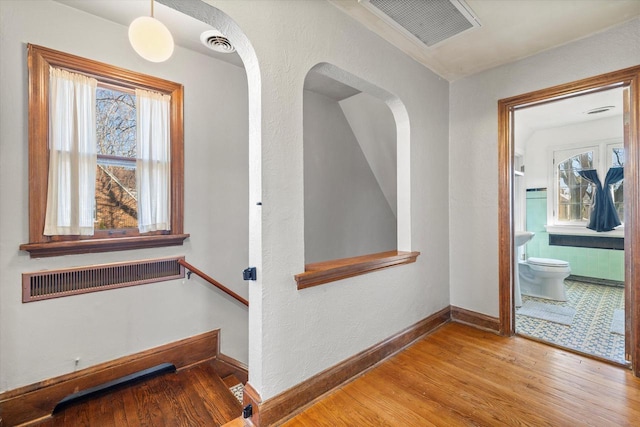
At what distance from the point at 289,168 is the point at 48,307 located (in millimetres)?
1859

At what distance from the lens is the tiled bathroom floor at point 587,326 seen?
2.35m

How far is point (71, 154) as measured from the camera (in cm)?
192

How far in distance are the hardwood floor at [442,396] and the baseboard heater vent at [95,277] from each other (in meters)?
0.76

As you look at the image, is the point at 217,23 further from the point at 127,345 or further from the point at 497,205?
the point at 497,205

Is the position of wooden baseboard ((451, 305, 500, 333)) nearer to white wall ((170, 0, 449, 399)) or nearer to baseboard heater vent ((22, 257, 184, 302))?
white wall ((170, 0, 449, 399))

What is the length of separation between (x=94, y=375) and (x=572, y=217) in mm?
6084

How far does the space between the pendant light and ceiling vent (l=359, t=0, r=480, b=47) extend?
1171 mm

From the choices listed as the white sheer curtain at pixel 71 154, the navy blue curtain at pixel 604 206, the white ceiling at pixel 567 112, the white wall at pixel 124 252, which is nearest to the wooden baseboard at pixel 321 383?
the white wall at pixel 124 252

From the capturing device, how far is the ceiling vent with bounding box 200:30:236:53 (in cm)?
215

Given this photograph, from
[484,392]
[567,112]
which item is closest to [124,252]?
[484,392]

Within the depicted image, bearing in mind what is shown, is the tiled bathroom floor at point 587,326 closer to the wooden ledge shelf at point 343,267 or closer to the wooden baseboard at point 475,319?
the wooden baseboard at point 475,319

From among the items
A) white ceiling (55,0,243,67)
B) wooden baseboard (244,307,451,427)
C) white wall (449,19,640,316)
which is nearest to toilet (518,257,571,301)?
white wall (449,19,640,316)

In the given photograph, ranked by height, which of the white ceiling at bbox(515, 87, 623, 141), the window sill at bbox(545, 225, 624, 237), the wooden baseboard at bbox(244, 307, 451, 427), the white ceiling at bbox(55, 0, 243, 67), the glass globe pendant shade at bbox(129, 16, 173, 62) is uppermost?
the white ceiling at bbox(55, 0, 243, 67)

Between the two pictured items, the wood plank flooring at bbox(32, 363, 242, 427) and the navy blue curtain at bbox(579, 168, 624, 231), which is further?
the navy blue curtain at bbox(579, 168, 624, 231)
